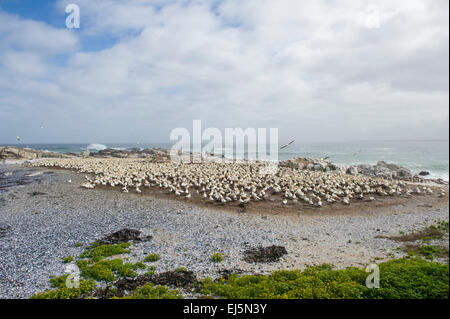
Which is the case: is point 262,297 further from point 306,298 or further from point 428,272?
point 428,272

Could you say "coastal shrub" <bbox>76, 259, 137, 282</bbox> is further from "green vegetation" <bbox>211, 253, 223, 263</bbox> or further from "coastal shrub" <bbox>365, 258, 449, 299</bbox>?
"coastal shrub" <bbox>365, 258, 449, 299</bbox>

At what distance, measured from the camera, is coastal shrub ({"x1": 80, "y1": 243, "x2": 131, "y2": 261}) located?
10.8 metres

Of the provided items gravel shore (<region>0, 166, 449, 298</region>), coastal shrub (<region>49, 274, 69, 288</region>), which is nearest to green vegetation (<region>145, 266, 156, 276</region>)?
gravel shore (<region>0, 166, 449, 298</region>)

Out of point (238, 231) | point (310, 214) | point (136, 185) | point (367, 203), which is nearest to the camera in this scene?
point (238, 231)

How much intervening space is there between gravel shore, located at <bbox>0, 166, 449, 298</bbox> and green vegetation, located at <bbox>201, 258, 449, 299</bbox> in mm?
1131

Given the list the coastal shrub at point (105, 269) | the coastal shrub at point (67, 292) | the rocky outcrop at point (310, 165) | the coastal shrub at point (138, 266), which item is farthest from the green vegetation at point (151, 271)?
the rocky outcrop at point (310, 165)

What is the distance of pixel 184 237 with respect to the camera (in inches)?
516

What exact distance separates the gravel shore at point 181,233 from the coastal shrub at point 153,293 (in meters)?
1.53

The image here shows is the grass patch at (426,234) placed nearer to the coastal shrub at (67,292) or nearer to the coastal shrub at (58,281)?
the coastal shrub at (67,292)

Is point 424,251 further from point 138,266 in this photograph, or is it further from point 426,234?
point 138,266

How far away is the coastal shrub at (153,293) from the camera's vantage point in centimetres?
750
